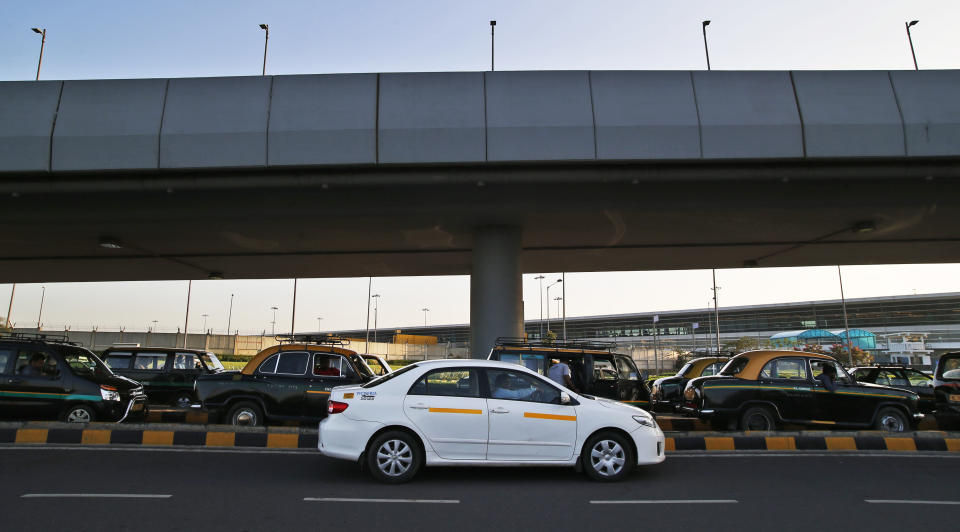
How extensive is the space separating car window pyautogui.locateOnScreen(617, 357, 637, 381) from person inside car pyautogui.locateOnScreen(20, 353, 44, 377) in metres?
11.2

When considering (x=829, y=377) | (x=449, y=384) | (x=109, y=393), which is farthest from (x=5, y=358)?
(x=829, y=377)

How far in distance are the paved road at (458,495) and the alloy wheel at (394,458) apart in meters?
0.23

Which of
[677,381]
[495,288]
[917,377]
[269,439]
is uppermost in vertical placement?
[495,288]

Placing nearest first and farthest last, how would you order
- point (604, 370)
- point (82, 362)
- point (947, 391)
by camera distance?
point (82, 362) → point (604, 370) → point (947, 391)

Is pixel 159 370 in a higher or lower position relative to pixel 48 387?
higher

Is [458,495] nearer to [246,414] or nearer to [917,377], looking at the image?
[246,414]

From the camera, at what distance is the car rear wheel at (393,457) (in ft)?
23.7

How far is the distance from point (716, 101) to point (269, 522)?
11151 millimetres

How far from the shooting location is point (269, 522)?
562cm

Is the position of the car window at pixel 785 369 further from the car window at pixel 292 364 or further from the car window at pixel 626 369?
the car window at pixel 292 364

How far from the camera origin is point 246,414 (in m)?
11.3

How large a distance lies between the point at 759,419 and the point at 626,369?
2.68 m

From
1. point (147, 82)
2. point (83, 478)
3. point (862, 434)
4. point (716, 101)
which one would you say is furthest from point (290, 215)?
point (862, 434)

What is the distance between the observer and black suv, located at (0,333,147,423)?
36.3ft
